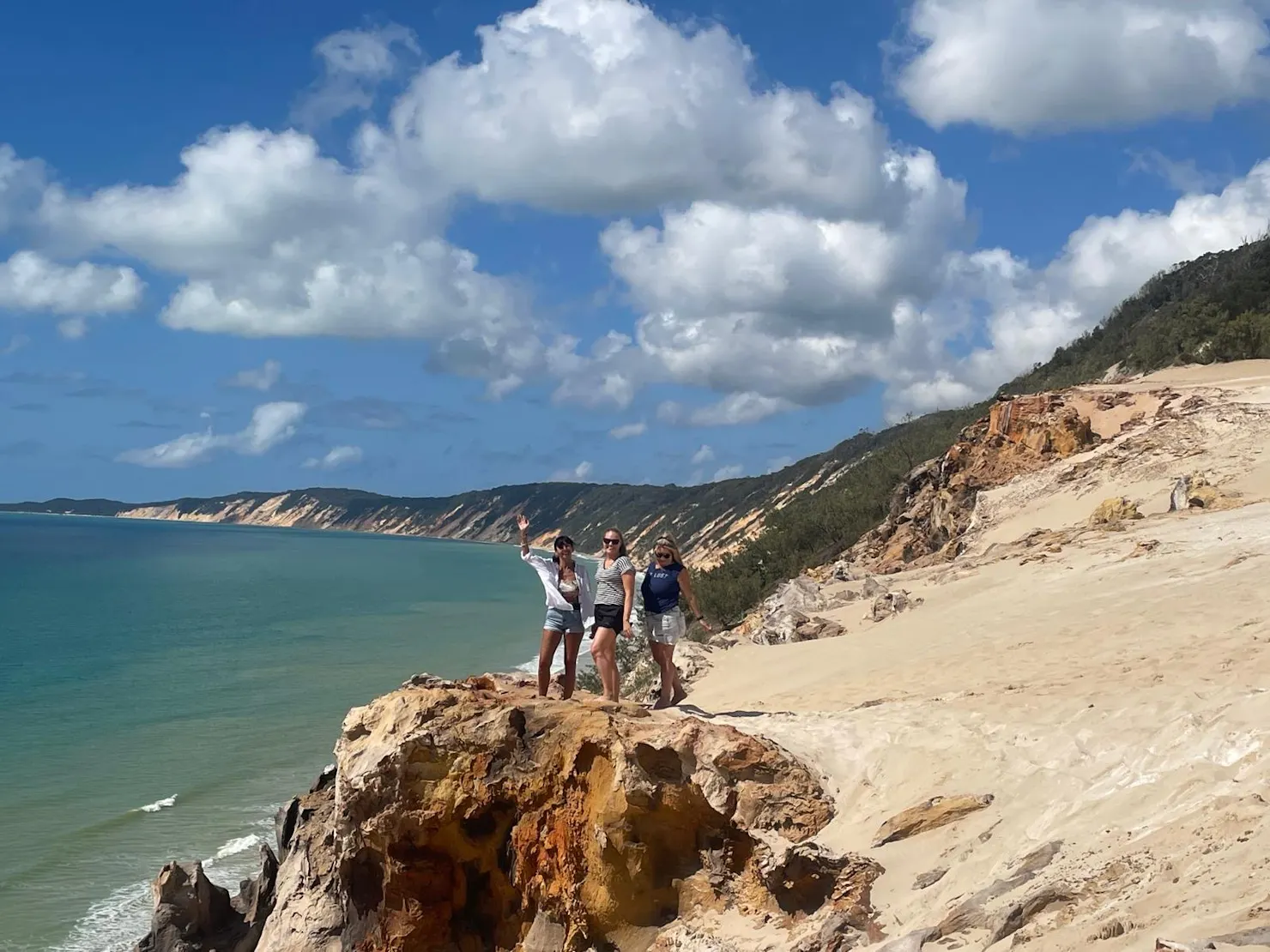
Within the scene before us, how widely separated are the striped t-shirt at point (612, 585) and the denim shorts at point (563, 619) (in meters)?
0.21

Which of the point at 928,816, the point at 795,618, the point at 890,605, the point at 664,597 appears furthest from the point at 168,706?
the point at 928,816

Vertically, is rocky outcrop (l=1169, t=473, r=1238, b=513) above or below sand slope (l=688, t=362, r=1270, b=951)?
above

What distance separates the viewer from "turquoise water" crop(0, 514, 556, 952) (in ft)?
51.2

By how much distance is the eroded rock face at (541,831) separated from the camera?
6.61m

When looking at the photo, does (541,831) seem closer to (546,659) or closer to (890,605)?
(546,659)

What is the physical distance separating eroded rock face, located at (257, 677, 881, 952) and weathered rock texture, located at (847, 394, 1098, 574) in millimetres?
16777

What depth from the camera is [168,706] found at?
28109 mm

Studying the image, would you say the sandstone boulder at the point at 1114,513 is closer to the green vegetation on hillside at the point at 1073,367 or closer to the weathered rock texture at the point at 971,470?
the weathered rock texture at the point at 971,470

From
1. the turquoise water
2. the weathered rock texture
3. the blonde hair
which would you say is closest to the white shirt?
the blonde hair

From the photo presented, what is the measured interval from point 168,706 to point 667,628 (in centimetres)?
2368

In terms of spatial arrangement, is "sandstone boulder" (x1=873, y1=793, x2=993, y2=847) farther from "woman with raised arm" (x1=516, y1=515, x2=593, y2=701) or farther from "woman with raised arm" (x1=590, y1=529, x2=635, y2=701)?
"woman with raised arm" (x1=516, y1=515, x2=593, y2=701)

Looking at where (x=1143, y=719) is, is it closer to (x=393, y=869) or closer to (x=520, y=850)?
(x=520, y=850)

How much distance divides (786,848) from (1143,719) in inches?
96.1

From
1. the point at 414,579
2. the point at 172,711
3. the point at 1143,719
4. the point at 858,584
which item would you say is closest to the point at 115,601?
the point at 414,579
